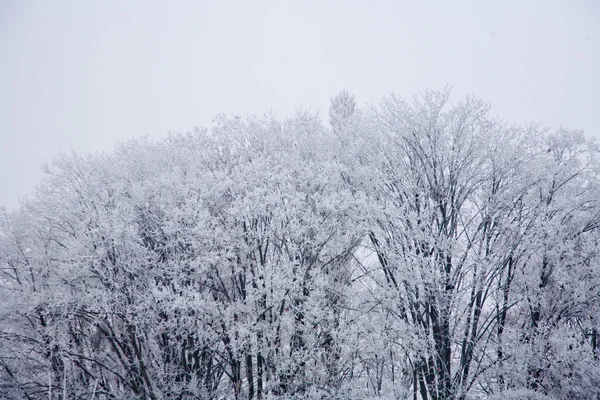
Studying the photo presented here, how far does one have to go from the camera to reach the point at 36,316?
1402 centimetres

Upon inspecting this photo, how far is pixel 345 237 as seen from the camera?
1400 centimetres

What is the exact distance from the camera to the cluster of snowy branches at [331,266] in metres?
12.6

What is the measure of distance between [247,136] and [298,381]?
32.2 feet

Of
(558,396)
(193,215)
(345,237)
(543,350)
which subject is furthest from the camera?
(345,237)

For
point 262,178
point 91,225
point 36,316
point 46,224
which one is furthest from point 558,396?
point 46,224

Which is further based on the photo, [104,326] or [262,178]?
[104,326]

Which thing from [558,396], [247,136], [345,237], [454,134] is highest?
[247,136]

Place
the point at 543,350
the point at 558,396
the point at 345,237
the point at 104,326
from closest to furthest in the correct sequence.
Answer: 1. the point at 558,396
2. the point at 543,350
3. the point at 345,237
4. the point at 104,326

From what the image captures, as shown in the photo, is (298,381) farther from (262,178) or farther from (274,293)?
(262,178)

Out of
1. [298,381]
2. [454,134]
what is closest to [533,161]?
[454,134]

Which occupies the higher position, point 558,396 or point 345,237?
point 345,237

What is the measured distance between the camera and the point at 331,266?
15.4m

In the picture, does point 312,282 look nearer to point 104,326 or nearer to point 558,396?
point 558,396

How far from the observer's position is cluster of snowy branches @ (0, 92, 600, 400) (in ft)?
41.2
